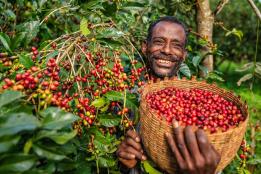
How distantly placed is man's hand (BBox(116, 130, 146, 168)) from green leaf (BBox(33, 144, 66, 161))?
0.72m

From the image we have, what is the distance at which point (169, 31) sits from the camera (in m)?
2.84

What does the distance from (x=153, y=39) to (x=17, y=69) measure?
1.19 metres

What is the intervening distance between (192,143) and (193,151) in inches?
1.7

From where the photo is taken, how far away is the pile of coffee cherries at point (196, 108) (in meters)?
1.87

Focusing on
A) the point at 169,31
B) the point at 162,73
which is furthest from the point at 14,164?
the point at 169,31

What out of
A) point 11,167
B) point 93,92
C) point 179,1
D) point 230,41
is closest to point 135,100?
point 93,92

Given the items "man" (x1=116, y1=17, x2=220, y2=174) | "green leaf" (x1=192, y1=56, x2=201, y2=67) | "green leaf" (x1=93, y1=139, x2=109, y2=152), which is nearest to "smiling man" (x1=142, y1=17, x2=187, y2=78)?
"man" (x1=116, y1=17, x2=220, y2=174)

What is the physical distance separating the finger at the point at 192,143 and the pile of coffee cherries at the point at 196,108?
0.44ft

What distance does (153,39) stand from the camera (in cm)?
289

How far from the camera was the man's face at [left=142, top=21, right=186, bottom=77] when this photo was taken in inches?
110

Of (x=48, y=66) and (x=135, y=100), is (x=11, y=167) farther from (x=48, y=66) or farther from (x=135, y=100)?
(x=135, y=100)

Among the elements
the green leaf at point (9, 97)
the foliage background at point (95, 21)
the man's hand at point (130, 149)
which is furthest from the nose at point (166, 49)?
the green leaf at point (9, 97)

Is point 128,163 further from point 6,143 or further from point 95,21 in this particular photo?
point 95,21

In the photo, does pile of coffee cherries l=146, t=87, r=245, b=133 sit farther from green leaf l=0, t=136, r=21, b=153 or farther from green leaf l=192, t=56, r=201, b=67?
green leaf l=192, t=56, r=201, b=67
